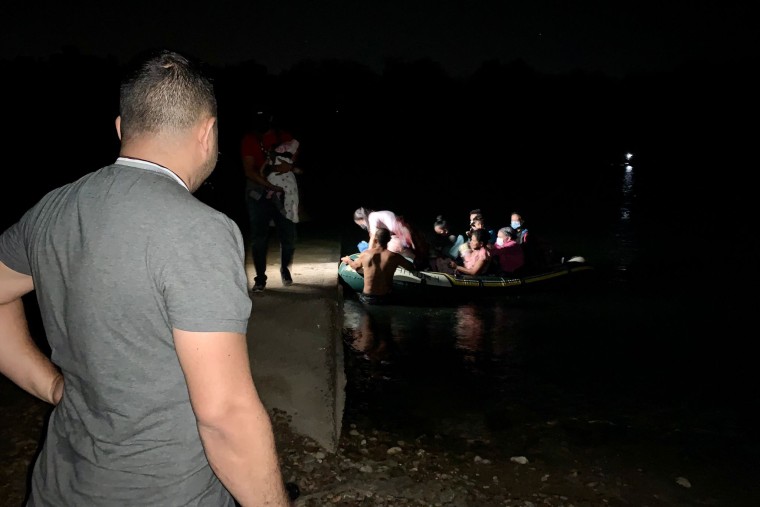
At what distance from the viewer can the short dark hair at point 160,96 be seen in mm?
1501

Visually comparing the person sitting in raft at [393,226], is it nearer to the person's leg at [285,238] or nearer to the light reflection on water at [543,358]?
the light reflection on water at [543,358]

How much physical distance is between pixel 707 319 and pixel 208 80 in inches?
440

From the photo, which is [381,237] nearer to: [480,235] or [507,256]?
[480,235]

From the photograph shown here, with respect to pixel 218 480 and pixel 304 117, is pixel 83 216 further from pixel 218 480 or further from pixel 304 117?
pixel 304 117

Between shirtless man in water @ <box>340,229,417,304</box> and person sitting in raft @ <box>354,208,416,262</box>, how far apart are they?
2.08ft

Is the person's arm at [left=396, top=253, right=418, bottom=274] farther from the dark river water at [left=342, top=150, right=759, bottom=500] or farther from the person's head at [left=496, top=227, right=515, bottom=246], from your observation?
the person's head at [left=496, top=227, right=515, bottom=246]

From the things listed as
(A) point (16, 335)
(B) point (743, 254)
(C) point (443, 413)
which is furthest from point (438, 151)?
(A) point (16, 335)

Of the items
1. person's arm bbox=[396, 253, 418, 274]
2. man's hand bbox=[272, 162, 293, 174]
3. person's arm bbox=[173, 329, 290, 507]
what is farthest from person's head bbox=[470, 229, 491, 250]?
person's arm bbox=[173, 329, 290, 507]


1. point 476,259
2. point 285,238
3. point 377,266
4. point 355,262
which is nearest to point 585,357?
point 476,259

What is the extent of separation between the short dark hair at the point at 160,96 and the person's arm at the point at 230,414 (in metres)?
0.53

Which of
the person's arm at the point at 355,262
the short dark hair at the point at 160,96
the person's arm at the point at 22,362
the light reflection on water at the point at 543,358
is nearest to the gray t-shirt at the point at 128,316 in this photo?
the short dark hair at the point at 160,96

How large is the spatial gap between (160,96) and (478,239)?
34.1 feet

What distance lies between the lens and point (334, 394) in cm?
508

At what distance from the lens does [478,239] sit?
1161cm
